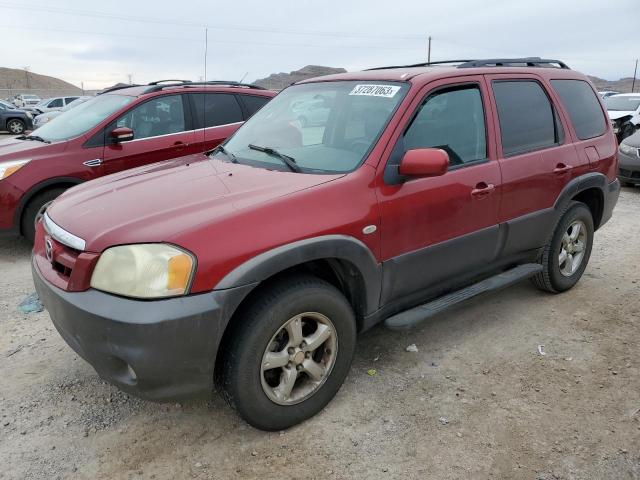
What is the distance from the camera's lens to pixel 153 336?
2.21 m

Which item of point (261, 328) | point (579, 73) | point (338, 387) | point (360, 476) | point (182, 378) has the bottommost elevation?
point (360, 476)

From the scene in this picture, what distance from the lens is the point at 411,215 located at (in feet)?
9.91

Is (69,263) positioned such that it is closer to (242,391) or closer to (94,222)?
(94,222)

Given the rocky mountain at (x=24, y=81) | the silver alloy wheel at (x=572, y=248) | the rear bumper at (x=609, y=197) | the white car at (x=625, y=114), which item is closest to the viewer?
the silver alloy wheel at (x=572, y=248)

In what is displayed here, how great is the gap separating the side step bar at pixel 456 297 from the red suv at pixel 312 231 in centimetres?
1

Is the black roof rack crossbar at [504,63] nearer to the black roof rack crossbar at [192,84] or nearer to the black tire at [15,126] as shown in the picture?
the black roof rack crossbar at [192,84]

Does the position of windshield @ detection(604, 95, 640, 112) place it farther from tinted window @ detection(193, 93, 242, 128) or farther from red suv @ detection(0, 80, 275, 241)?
tinted window @ detection(193, 93, 242, 128)

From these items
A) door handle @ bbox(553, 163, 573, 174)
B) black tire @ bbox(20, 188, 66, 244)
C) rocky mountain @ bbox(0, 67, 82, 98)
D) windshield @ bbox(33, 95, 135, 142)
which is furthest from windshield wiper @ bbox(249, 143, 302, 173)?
rocky mountain @ bbox(0, 67, 82, 98)

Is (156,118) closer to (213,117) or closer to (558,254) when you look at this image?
(213,117)

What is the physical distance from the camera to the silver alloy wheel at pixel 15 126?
805 inches

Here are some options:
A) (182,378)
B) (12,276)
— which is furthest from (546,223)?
(12,276)

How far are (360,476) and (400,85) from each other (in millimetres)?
2215

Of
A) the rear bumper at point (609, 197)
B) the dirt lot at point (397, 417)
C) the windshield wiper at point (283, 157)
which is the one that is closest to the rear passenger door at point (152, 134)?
the dirt lot at point (397, 417)

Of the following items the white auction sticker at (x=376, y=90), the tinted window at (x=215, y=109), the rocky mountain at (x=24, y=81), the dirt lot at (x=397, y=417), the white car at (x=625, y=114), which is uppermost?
the rocky mountain at (x=24, y=81)
